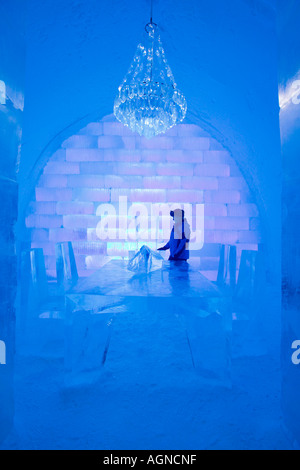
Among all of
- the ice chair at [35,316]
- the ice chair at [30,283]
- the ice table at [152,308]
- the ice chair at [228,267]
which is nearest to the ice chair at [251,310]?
the ice chair at [228,267]

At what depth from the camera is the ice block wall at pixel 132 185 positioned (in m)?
4.88

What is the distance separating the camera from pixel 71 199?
16.0 ft

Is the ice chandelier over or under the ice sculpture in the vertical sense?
over

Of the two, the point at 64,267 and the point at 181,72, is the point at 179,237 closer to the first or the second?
the point at 64,267

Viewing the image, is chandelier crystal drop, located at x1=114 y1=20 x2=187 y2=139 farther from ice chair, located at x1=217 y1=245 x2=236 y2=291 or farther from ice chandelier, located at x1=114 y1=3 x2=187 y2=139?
ice chair, located at x1=217 y1=245 x2=236 y2=291

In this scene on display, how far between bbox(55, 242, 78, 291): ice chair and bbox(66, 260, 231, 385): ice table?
0.46 m

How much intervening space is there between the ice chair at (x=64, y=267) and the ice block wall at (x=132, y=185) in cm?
162

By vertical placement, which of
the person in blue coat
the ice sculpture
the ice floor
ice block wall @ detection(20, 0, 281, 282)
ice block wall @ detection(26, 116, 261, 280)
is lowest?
the ice floor

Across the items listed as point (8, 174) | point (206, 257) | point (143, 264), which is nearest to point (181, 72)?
point (143, 264)

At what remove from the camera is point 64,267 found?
2902 mm

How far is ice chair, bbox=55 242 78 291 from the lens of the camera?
9.11 feet

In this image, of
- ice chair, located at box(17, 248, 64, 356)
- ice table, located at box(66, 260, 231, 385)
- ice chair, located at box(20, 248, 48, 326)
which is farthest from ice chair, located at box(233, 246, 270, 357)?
ice chair, located at box(20, 248, 48, 326)

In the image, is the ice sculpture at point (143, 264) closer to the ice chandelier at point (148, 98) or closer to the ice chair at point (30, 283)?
the ice chair at point (30, 283)

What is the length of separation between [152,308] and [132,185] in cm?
347
